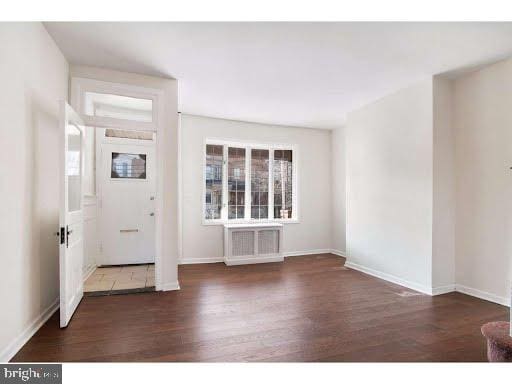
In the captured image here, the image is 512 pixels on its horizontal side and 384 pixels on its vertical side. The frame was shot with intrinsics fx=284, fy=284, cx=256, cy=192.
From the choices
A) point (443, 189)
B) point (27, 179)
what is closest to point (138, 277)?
point (27, 179)

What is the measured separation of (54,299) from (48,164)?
1329 mm

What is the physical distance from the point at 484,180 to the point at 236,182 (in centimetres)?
375

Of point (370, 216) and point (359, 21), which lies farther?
point (370, 216)

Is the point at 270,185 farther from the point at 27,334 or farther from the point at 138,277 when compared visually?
the point at 27,334

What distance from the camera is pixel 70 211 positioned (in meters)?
2.70

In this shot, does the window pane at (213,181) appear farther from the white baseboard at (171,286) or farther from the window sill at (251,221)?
the white baseboard at (171,286)

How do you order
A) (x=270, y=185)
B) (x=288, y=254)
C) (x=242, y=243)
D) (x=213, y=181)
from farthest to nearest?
(x=270, y=185) < (x=288, y=254) < (x=213, y=181) < (x=242, y=243)

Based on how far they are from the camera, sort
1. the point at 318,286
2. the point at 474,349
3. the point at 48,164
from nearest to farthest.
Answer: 1. the point at 474,349
2. the point at 48,164
3. the point at 318,286

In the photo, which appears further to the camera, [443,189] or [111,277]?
[111,277]

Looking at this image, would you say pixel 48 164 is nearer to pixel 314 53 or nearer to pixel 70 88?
pixel 70 88

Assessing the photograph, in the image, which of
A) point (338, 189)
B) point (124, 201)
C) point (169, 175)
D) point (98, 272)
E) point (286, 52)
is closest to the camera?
point (286, 52)

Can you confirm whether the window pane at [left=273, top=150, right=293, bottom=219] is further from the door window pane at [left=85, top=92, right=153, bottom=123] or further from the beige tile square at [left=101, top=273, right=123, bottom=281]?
the beige tile square at [left=101, top=273, right=123, bottom=281]

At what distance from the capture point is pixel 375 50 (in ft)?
9.08
